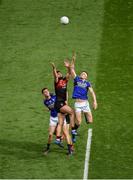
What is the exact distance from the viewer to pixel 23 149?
23.4m

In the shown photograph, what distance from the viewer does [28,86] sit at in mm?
27625

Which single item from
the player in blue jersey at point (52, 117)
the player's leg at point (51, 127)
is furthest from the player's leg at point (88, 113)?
the player's leg at point (51, 127)

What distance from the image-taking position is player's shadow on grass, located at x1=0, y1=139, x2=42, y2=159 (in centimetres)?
2298

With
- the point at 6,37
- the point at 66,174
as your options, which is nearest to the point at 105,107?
the point at 66,174

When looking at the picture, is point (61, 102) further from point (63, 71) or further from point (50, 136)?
point (63, 71)

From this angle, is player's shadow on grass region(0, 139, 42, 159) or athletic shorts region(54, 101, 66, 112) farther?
Result: player's shadow on grass region(0, 139, 42, 159)

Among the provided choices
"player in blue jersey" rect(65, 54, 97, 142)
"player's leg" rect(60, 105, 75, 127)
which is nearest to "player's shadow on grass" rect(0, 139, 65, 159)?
"player's leg" rect(60, 105, 75, 127)

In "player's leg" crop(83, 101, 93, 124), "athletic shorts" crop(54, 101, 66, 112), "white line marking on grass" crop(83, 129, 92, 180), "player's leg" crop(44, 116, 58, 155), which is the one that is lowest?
"white line marking on grass" crop(83, 129, 92, 180)

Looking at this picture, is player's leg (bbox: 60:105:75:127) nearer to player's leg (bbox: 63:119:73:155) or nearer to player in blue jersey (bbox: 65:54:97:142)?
player in blue jersey (bbox: 65:54:97:142)

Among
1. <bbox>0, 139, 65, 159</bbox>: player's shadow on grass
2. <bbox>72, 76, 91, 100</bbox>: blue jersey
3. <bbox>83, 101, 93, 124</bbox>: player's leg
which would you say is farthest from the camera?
<bbox>83, 101, 93, 124</bbox>: player's leg

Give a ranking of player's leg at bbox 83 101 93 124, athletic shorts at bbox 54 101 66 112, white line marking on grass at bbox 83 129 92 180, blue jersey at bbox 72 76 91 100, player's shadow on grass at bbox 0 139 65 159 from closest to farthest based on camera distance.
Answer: white line marking on grass at bbox 83 129 92 180 → athletic shorts at bbox 54 101 66 112 → player's shadow on grass at bbox 0 139 65 159 → blue jersey at bbox 72 76 91 100 → player's leg at bbox 83 101 93 124

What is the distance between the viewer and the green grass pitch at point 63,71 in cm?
2228

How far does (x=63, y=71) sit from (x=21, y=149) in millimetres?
5991

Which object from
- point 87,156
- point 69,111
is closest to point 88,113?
point 69,111
